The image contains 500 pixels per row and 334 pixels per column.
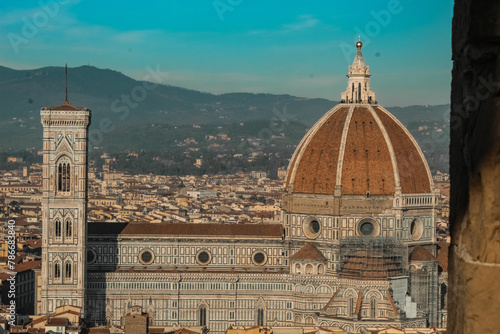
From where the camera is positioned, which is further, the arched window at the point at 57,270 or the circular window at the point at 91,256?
the circular window at the point at 91,256

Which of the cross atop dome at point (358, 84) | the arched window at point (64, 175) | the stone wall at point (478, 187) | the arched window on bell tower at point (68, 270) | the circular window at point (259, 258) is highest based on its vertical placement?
the cross atop dome at point (358, 84)

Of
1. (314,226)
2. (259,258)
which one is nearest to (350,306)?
(259,258)

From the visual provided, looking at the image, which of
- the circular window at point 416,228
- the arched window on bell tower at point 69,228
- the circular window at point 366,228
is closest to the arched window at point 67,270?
the arched window on bell tower at point 69,228

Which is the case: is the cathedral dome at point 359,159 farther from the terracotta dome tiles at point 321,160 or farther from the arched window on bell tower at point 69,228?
the arched window on bell tower at point 69,228

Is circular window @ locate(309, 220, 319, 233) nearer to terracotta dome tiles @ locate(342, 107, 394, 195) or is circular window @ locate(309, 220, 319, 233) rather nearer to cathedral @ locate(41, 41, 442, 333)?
cathedral @ locate(41, 41, 442, 333)

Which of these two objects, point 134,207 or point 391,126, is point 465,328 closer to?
point 391,126
